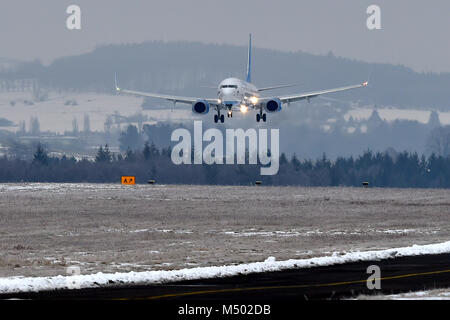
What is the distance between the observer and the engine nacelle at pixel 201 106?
10481 centimetres

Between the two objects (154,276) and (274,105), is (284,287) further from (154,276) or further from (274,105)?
(274,105)

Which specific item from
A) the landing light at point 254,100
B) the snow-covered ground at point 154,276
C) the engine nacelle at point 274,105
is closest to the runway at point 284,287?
the snow-covered ground at point 154,276

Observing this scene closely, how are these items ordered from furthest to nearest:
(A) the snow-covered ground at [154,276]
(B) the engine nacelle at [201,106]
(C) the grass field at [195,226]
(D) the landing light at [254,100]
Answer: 1. (D) the landing light at [254,100]
2. (B) the engine nacelle at [201,106]
3. (C) the grass field at [195,226]
4. (A) the snow-covered ground at [154,276]

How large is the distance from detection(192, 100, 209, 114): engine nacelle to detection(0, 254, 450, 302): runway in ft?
224

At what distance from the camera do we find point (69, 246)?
5241 centimetres

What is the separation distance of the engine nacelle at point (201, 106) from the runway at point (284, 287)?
2692 inches

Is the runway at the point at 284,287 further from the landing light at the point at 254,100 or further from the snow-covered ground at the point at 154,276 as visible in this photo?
the landing light at the point at 254,100

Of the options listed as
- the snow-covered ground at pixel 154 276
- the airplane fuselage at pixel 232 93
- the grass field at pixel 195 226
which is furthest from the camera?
the airplane fuselage at pixel 232 93

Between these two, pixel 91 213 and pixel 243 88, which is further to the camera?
pixel 243 88

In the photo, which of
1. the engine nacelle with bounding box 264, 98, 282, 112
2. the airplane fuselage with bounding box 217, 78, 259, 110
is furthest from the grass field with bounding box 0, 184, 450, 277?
the airplane fuselage with bounding box 217, 78, 259, 110

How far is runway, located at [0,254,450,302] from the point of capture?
28656 mm

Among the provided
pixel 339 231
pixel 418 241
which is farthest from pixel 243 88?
pixel 418 241

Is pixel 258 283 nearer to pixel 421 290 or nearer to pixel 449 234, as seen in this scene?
pixel 421 290
